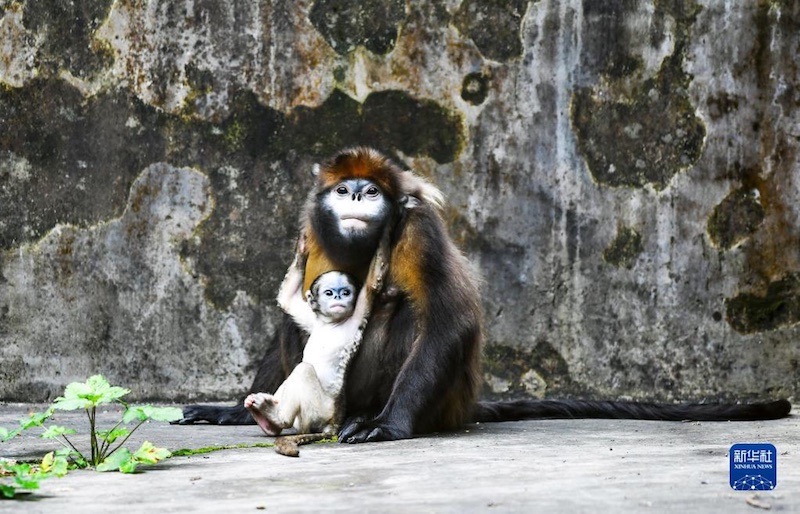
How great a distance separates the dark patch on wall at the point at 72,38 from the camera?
5578mm

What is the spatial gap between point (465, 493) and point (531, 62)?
322 cm

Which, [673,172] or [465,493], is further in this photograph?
[673,172]

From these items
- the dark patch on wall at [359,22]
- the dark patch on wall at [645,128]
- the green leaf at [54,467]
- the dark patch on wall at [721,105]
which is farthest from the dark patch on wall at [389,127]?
the green leaf at [54,467]

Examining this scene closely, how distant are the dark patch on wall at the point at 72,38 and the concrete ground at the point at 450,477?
2.09 m

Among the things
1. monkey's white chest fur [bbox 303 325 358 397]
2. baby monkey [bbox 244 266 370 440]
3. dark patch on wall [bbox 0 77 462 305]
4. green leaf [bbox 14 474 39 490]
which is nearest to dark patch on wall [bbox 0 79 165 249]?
dark patch on wall [bbox 0 77 462 305]

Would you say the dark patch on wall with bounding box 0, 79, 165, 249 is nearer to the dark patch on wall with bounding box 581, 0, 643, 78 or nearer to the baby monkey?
the baby monkey

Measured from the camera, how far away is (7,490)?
2592 millimetres

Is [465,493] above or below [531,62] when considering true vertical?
below

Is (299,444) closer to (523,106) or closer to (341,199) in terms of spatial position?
(341,199)

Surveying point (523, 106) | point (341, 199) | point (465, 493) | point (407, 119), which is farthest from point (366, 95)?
point (465, 493)

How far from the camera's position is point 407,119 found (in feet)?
18.1

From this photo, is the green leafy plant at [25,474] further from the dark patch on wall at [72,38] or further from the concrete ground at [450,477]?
the dark patch on wall at [72,38]

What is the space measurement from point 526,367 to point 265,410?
1653mm

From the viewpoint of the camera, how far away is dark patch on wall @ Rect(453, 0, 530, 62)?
5.52 metres
